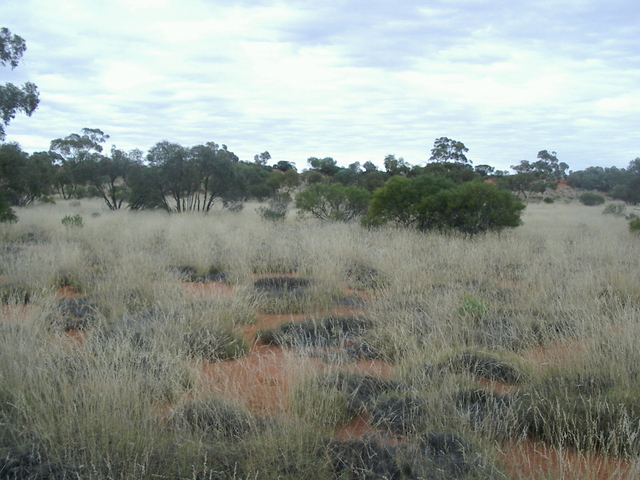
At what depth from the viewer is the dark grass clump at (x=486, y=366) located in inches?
180

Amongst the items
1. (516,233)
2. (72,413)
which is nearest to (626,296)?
(72,413)

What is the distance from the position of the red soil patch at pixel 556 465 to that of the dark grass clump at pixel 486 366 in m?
1.12

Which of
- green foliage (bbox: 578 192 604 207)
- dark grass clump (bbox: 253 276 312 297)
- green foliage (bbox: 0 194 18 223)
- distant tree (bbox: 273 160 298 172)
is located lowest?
dark grass clump (bbox: 253 276 312 297)

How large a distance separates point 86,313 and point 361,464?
465 cm

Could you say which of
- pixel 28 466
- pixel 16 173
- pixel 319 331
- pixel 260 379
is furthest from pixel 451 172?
pixel 28 466

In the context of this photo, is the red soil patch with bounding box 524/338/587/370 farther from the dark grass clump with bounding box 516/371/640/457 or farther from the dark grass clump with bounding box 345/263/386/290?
the dark grass clump with bounding box 345/263/386/290

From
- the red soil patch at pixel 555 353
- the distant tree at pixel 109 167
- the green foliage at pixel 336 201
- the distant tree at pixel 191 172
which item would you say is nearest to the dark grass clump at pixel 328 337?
the red soil patch at pixel 555 353

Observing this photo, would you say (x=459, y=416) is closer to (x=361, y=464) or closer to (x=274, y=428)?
(x=361, y=464)

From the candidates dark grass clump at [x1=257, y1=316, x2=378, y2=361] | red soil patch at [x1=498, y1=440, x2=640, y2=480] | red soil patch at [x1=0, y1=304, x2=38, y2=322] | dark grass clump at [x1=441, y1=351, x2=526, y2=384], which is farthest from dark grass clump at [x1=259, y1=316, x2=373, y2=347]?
red soil patch at [x1=0, y1=304, x2=38, y2=322]

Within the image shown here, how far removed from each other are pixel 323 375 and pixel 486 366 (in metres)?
1.64

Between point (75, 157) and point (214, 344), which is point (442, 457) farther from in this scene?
point (75, 157)

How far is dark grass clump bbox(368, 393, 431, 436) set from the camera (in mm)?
3633

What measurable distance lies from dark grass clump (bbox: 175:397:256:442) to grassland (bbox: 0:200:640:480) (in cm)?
2

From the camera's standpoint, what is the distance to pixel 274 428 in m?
3.33
